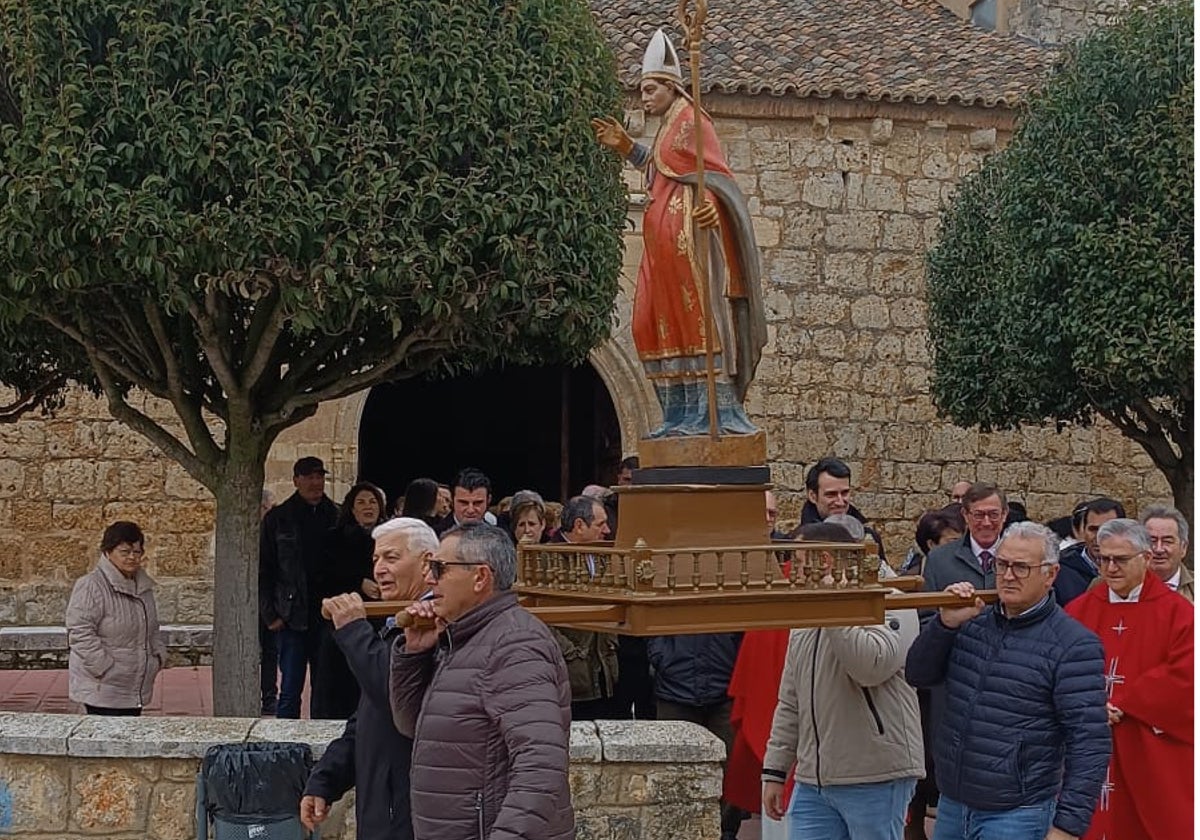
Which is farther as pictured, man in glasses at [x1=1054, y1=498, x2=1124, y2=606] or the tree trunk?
the tree trunk

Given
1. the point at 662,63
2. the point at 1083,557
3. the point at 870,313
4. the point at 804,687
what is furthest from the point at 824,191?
the point at 662,63

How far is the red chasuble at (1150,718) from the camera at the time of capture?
5926 millimetres

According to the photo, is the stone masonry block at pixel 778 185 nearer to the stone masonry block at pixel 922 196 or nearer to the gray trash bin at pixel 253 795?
the stone masonry block at pixel 922 196

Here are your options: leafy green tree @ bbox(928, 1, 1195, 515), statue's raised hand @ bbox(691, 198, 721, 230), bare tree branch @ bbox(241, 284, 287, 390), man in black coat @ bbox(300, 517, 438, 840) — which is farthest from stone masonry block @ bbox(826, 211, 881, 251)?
statue's raised hand @ bbox(691, 198, 721, 230)

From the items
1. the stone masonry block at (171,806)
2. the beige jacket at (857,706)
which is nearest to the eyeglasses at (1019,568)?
the beige jacket at (857,706)

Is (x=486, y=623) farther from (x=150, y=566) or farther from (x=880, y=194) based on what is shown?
(x=880, y=194)

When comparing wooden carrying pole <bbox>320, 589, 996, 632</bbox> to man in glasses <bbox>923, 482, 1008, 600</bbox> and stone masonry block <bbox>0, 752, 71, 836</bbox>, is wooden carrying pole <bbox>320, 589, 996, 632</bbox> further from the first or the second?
man in glasses <bbox>923, 482, 1008, 600</bbox>

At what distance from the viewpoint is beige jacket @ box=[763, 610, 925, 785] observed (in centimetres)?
535

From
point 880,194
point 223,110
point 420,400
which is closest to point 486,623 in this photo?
point 223,110

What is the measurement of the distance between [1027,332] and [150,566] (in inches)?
304

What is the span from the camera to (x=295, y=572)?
33.3ft

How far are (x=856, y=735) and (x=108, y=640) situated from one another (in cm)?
452

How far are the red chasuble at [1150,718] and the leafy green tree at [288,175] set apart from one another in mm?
3533

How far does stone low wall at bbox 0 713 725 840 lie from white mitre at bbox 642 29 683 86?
2.67 meters
